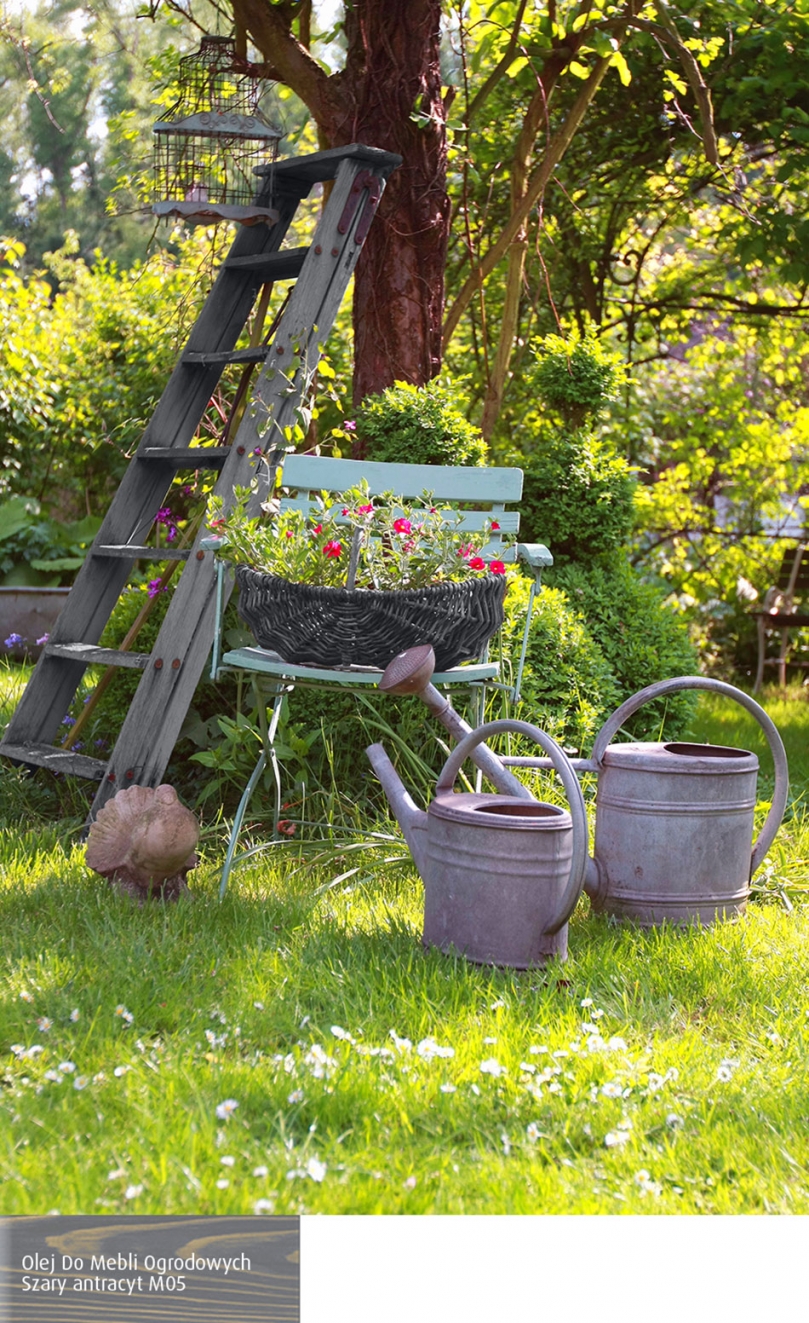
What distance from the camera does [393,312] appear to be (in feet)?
13.2

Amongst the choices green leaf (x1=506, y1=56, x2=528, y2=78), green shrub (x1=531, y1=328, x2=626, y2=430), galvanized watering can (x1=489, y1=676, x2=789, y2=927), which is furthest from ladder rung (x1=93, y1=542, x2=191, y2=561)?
green leaf (x1=506, y1=56, x2=528, y2=78)

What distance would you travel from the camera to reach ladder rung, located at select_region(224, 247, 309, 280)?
3254 millimetres

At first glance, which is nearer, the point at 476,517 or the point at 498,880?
the point at 498,880

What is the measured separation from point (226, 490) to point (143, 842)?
1.03 m

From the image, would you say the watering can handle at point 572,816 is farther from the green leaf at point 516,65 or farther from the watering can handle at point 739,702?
the green leaf at point 516,65

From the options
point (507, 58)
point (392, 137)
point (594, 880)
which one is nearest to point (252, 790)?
point (594, 880)

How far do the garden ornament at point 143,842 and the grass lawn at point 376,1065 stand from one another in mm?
73

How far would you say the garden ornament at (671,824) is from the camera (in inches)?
94.3

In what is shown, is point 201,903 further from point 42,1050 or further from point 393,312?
point 393,312

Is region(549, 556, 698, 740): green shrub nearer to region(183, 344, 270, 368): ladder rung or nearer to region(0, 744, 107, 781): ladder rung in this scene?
region(183, 344, 270, 368): ladder rung

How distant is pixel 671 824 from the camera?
239 centimetres

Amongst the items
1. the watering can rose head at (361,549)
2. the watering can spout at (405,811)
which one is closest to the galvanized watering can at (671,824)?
the watering can spout at (405,811)

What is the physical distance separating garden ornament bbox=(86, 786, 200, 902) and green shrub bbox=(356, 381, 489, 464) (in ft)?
5.32

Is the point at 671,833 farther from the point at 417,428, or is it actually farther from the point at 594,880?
the point at 417,428
